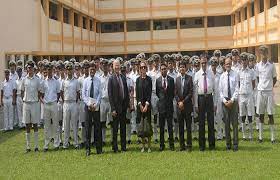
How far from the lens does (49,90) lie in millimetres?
12727

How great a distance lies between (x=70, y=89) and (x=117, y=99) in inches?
58.2

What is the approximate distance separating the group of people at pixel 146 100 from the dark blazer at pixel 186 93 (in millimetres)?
25

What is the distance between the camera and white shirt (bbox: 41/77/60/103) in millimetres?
12727

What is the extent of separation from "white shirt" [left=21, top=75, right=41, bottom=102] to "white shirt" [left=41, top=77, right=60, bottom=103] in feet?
0.53

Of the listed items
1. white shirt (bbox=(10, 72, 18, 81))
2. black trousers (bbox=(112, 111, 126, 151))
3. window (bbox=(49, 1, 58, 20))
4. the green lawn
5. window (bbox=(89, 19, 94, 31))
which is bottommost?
the green lawn

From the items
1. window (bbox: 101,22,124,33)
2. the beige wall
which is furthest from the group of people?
window (bbox: 101,22,124,33)

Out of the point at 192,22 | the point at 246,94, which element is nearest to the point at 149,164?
the point at 246,94

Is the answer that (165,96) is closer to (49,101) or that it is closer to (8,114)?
(49,101)

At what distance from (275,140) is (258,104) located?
1067 millimetres

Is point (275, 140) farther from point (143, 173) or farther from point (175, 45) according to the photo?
point (175, 45)

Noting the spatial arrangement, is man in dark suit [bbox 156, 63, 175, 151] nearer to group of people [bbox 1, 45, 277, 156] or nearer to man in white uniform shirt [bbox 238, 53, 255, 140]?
group of people [bbox 1, 45, 277, 156]

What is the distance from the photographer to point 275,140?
12.6 meters

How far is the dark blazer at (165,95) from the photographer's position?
12.0 metres

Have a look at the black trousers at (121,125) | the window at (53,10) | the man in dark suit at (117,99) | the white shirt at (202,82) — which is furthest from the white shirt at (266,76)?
the window at (53,10)
